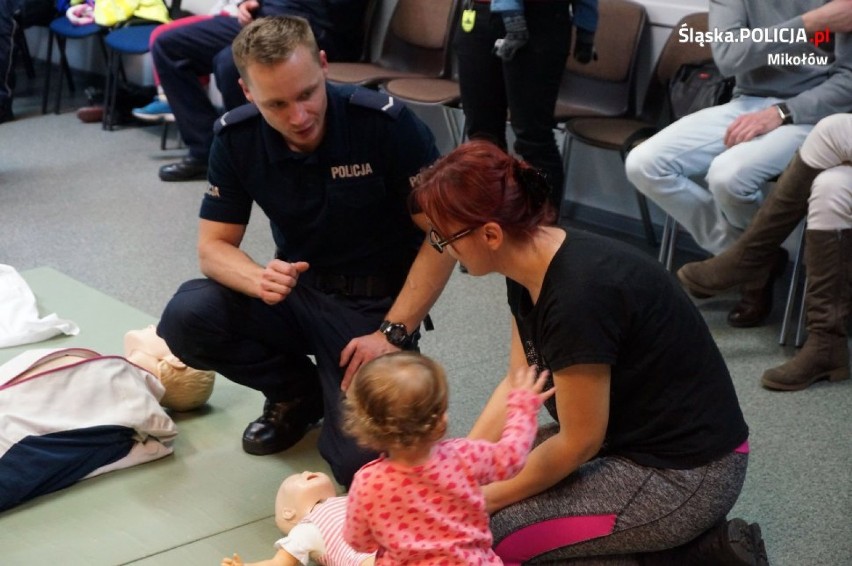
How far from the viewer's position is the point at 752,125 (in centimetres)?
327

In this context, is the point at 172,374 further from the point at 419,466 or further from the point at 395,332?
the point at 419,466

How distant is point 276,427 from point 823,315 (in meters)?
1.49

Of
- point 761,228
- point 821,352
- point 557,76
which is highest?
point 557,76

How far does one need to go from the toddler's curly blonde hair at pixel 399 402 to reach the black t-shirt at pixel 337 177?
2.70 feet

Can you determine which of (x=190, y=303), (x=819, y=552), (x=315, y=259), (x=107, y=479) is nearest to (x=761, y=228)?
(x=819, y=552)

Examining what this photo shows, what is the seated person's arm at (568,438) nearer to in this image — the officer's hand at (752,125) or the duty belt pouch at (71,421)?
the duty belt pouch at (71,421)

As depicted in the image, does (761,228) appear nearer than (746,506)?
No

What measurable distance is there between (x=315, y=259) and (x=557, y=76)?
1.39 meters

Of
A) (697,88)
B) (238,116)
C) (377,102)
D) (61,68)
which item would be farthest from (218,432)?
(61,68)

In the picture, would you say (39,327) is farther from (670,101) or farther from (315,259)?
(670,101)

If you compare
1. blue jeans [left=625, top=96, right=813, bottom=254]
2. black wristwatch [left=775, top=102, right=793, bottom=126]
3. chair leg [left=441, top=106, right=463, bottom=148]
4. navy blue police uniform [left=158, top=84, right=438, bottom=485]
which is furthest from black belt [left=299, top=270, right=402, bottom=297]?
chair leg [left=441, top=106, right=463, bottom=148]

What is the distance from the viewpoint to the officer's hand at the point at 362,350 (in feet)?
7.64

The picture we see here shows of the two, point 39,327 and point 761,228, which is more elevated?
point 761,228

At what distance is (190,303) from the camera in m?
2.42
